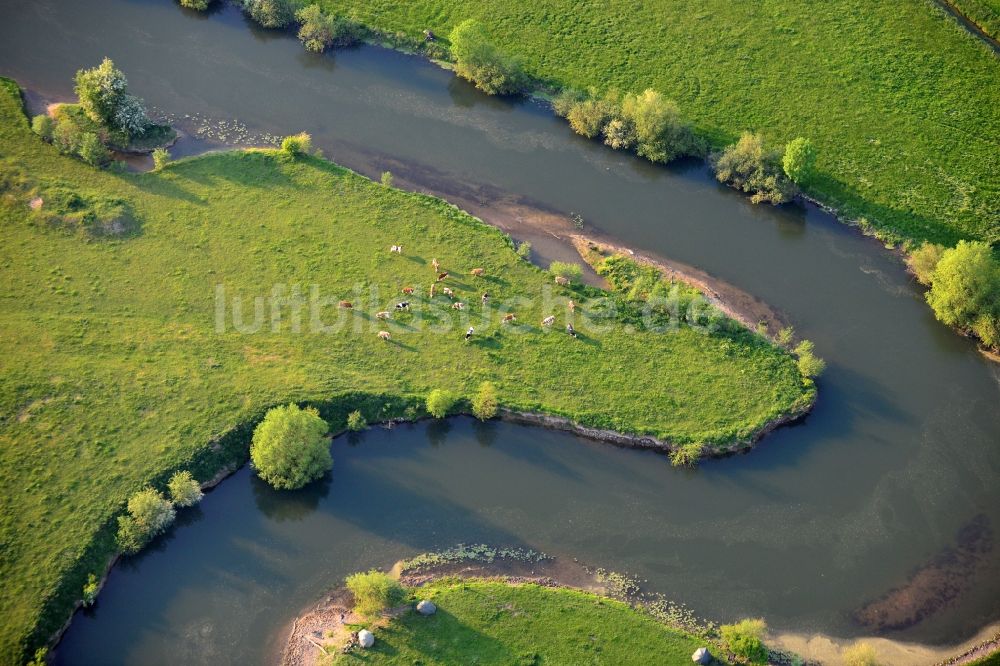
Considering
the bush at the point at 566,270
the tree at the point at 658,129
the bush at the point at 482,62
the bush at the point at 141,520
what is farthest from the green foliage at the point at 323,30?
the bush at the point at 141,520

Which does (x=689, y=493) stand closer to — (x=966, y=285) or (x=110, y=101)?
(x=966, y=285)

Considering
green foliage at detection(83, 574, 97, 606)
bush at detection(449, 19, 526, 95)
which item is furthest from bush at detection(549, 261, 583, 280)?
green foliage at detection(83, 574, 97, 606)

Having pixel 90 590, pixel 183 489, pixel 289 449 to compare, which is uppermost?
pixel 289 449

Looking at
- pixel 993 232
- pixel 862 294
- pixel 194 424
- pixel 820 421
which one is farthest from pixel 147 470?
pixel 993 232

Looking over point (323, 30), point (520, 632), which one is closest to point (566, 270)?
point (520, 632)

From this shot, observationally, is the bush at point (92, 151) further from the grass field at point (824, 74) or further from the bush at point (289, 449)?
the bush at point (289, 449)

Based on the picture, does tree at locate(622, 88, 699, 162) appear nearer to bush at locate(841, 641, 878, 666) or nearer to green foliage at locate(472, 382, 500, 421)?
green foliage at locate(472, 382, 500, 421)
